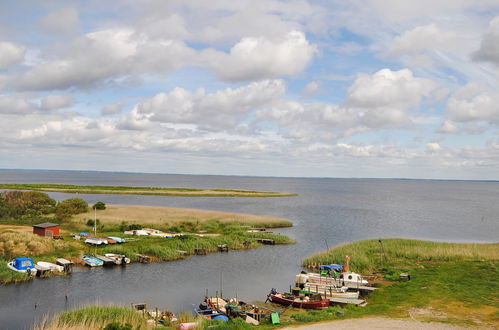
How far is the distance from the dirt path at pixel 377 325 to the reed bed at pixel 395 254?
67.3 feet

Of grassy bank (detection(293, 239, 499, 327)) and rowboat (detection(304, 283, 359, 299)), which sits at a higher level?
grassy bank (detection(293, 239, 499, 327))

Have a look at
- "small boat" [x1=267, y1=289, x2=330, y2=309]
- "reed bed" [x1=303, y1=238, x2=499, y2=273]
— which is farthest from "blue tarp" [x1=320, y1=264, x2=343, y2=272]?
"small boat" [x1=267, y1=289, x2=330, y2=309]

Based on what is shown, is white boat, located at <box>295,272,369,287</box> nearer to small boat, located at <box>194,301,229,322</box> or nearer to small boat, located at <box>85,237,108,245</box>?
small boat, located at <box>194,301,229,322</box>

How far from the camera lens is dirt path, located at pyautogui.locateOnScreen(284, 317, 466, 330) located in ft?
94.6

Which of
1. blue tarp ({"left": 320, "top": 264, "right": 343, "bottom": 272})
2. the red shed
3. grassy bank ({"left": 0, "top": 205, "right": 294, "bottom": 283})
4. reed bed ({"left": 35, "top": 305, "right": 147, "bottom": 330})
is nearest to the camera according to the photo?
reed bed ({"left": 35, "top": 305, "right": 147, "bottom": 330})

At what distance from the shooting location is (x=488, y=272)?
46.9 metres

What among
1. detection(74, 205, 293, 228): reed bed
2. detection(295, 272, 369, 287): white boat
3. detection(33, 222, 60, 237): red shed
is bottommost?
detection(295, 272, 369, 287): white boat

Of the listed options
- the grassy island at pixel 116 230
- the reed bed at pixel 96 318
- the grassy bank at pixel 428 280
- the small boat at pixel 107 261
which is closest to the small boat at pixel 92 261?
the small boat at pixel 107 261

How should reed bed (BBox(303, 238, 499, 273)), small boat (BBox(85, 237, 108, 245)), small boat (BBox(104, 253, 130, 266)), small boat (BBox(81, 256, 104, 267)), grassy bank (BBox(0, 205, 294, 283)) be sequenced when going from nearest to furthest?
small boat (BBox(81, 256, 104, 267)), grassy bank (BBox(0, 205, 294, 283)), small boat (BBox(104, 253, 130, 266)), reed bed (BBox(303, 238, 499, 273)), small boat (BBox(85, 237, 108, 245))

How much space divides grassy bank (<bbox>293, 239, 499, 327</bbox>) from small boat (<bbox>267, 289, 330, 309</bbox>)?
2.34 meters

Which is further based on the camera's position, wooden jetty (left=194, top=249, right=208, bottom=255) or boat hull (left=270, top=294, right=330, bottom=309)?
wooden jetty (left=194, top=249, right=208, bottom=255)

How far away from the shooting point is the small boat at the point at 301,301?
3719 cm

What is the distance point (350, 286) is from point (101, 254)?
32551 mm

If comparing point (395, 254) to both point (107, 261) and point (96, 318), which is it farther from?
point (96, 318)
